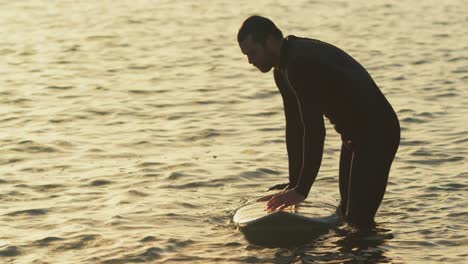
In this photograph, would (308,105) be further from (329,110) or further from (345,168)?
(345,168)

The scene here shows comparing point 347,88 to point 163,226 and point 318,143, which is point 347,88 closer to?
point 318,143

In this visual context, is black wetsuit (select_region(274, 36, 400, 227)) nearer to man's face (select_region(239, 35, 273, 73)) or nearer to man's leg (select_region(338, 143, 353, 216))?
man's leg (select_region(338, 143, 353, 216))

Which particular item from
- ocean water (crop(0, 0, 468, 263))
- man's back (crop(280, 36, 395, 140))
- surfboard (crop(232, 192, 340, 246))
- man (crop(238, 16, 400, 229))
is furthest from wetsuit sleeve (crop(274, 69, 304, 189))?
ocean water (crop(0, 0, 468, 263))

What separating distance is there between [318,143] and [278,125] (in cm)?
631

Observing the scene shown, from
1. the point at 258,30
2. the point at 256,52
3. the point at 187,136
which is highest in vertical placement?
the point at 258,30

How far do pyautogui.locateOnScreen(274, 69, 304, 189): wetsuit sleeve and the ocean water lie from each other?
666 millimetres

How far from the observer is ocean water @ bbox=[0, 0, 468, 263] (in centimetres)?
1015

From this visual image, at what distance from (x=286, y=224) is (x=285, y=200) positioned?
93 centimetres

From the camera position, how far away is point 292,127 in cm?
970

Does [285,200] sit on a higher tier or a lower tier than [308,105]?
lower

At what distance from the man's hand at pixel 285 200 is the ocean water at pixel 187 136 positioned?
68 centimetres

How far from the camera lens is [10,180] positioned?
12.4m

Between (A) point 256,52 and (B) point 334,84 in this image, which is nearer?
(A) point 256,52

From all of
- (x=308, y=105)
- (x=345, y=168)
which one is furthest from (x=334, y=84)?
(x=345, y=168)
